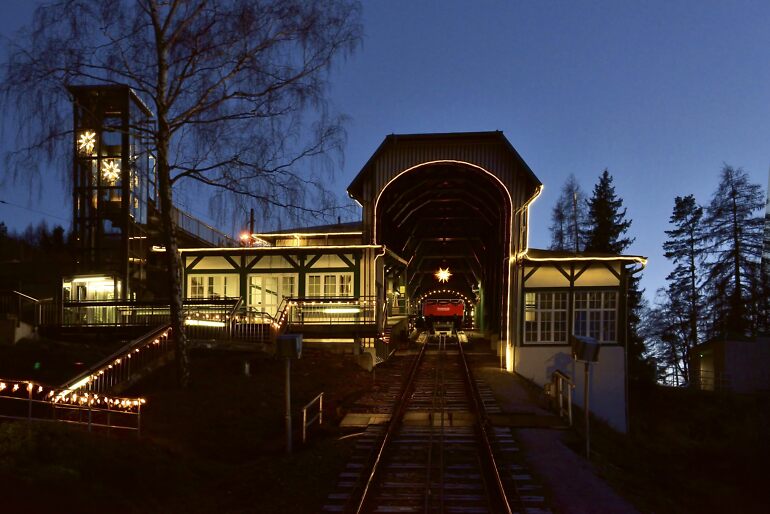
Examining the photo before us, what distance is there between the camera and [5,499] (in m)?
8.14

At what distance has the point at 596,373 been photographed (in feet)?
90.1

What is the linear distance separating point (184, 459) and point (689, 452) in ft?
74.8

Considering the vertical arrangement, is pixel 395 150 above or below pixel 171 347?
above

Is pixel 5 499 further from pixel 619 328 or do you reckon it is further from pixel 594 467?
pixel 619 328

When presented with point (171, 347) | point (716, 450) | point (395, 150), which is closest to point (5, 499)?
point (171, 347)

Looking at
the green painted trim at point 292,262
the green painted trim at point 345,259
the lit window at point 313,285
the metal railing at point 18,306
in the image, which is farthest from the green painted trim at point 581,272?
the metal railing at point 18,306

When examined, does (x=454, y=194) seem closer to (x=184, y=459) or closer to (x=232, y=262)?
(x=232, y=262)

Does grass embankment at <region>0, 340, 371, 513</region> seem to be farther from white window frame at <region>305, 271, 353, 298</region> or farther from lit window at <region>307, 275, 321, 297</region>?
lit window at <region>307, 275, 321, 297</region>

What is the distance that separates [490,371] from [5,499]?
64.0 ft

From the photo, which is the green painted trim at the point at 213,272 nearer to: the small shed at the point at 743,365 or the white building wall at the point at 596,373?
the white building wall at the point at 596,373

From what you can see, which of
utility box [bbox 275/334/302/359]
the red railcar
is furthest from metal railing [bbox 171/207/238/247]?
utility box [bbox 275/334/302/359]

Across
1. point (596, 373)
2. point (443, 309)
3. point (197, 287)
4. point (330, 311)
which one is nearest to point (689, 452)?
point (596, 373)

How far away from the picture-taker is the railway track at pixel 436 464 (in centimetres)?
1016

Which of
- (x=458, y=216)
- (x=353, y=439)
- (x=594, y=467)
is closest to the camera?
(x=594, y=467)
